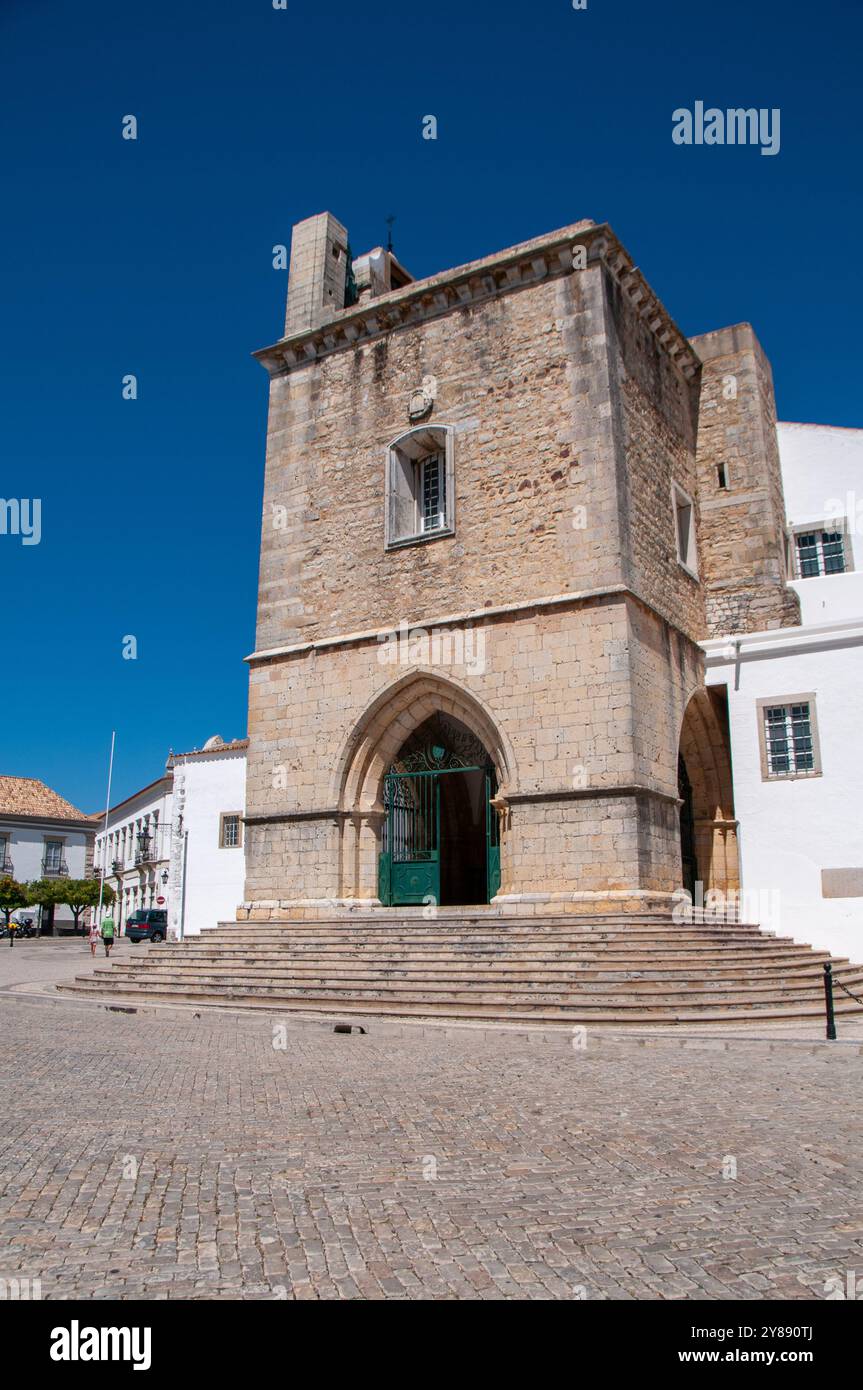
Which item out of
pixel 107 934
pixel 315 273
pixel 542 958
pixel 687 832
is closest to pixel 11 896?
pixel 107 934

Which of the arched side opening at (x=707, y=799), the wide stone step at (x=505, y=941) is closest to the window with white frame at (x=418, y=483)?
the arched side opening at (x=707, y=799)

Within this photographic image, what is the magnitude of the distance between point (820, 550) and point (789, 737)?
5.32 metres

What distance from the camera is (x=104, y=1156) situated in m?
5.22

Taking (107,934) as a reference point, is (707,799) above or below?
above

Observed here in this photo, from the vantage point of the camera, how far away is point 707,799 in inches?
683

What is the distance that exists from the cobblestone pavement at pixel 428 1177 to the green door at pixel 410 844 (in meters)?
8.35

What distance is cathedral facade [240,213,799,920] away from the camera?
14953mm

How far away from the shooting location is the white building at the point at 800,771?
15.2 m

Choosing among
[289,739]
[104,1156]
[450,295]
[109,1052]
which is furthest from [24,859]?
[104,1156]

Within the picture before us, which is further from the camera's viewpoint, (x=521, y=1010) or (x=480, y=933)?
(x=480, y=933)

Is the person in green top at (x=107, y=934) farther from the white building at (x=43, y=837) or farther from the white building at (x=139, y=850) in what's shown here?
the white building at (x=43, y=837)

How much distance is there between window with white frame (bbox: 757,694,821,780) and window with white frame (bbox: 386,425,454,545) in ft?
20.4

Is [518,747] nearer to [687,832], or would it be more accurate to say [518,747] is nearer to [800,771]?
[687,832]

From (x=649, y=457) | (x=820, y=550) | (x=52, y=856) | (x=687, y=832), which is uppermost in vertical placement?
(x=649, y=457)
